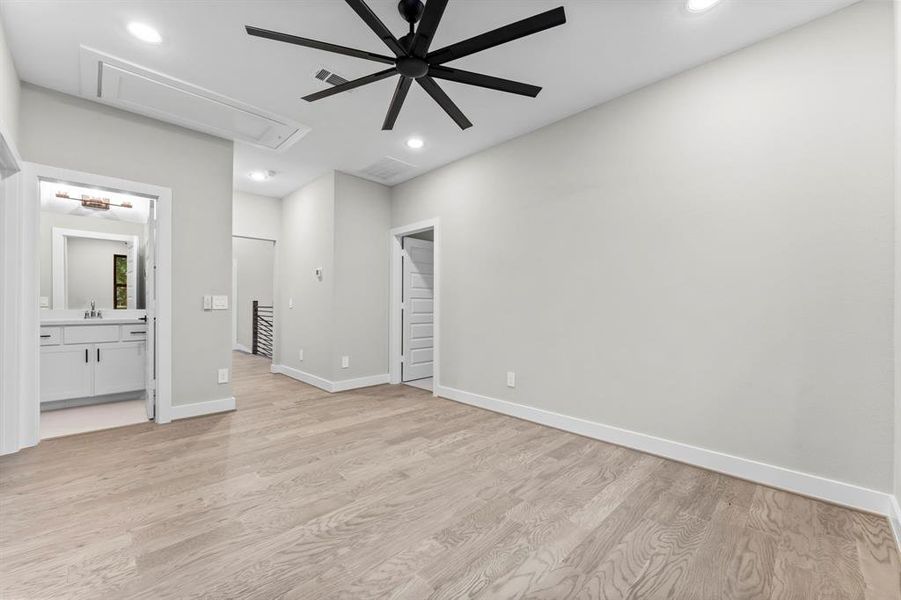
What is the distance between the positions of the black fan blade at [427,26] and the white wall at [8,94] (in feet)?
8.36

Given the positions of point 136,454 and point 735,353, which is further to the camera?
point 136,454

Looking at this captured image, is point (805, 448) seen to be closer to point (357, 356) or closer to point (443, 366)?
point (443, 366)

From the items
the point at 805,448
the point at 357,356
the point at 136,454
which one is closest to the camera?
the point at 805,448

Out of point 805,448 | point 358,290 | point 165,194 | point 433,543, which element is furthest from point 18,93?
point 805,448

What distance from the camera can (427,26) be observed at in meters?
1.74

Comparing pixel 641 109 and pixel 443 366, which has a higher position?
pixel 641 109

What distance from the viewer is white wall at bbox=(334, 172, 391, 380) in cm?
466

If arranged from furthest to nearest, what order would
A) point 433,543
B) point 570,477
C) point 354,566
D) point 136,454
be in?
1. point 136,454
2. point 570,477
3. point 433,543
4. point 354,566

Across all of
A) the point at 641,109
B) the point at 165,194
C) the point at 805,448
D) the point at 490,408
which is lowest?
the point at 490,408

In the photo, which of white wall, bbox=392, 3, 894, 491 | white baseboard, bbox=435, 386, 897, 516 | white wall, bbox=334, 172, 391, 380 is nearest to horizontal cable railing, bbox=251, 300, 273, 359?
white wall, bbox=334, 172, 391, 380

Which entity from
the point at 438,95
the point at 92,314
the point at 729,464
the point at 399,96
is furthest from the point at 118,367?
the point at 729,464

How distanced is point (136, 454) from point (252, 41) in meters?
2.94

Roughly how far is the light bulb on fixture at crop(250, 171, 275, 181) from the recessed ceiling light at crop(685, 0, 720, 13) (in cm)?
442

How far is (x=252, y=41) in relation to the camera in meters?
2.36
